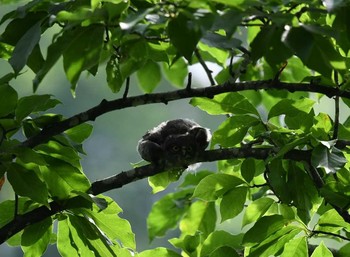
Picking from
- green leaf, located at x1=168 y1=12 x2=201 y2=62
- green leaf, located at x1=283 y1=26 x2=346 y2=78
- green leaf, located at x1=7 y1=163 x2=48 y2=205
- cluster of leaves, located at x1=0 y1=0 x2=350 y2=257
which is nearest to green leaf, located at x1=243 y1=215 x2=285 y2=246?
cluster of leaves, located at x1=0 y1=0 x2=350 y2=257

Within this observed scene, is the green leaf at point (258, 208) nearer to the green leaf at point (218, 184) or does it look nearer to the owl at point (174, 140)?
the green leaf at point (218, 184)

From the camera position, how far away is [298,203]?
7.63 feet

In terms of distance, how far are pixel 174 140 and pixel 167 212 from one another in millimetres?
626

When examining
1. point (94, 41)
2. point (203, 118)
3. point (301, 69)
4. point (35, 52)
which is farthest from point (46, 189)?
point (203, 118)

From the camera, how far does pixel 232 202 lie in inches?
96.7

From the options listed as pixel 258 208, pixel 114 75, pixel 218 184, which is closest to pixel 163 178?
pixel 218 184

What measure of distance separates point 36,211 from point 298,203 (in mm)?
764

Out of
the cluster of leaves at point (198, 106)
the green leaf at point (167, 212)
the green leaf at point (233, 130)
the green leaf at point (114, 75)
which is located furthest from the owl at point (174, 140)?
the green leaf at point (114, 75)

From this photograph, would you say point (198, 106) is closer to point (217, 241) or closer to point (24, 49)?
point (217, 241)

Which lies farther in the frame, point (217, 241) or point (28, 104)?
point (217, 241)

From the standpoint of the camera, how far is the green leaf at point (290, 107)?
238 centimetres

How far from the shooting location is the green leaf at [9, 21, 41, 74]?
5.75ft

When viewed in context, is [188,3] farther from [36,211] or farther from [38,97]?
[36,211]

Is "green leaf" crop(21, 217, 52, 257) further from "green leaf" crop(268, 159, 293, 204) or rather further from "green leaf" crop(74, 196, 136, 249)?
"green leaf" crop(268, 159, 293, 204)
